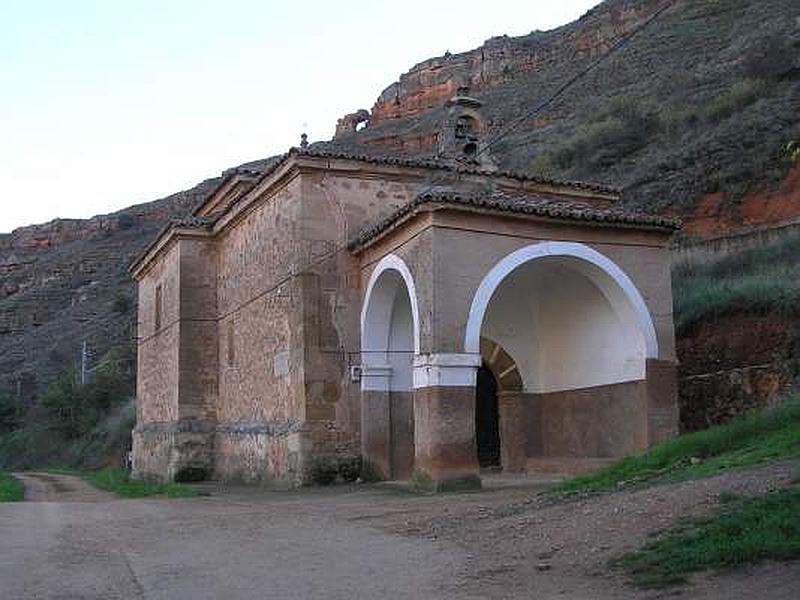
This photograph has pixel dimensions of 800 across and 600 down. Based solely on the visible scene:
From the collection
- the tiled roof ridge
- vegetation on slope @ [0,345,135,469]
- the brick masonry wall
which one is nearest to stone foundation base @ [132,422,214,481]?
the brick masonry wall

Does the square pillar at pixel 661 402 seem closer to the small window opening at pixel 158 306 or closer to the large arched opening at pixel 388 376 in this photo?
the large arched opening at pixel 388 376

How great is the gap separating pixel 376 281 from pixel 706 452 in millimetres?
6585

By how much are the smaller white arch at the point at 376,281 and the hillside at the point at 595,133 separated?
9.81ft

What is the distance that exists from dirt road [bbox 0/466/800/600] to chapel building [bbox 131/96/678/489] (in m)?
3.00

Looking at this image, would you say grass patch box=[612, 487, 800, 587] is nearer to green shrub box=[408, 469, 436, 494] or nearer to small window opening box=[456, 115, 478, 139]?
green shrub box=[408, 469, 436, 494]

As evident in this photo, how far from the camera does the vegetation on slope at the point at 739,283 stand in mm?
15824

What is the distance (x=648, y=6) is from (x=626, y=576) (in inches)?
2416

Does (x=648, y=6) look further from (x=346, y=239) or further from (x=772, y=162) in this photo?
(x=346, y=239)

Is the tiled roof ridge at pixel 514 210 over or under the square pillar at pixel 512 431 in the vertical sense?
over

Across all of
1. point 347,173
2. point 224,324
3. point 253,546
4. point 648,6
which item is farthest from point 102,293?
point 253,546

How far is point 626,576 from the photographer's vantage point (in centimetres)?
629

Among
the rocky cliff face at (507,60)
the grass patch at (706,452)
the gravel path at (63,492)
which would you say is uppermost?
the rocky cliff face at (507,60)

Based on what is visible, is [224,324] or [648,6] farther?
[648,6]

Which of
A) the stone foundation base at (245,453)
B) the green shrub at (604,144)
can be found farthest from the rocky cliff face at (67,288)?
the stone foundation base at (245,453)
